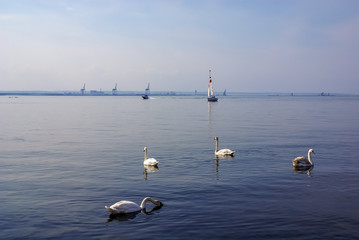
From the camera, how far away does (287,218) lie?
19047 mm

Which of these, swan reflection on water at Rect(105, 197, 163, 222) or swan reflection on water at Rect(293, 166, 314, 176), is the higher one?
swan reflection on water at Rect(293, 166, 314, 176)

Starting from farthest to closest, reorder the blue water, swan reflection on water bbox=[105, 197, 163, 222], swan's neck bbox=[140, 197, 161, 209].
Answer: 1. swan's neck bbox=[140, 197, 161, 209]
2. swan reflection on water bbox=[105, 197, 163, 222]
3. the blue water

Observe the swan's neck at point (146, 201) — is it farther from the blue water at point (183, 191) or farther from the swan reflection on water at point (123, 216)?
the blue water at point (183, 191)

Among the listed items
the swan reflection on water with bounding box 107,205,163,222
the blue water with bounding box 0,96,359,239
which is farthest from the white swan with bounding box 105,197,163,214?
the blue water with bounding box 0,96,359,239

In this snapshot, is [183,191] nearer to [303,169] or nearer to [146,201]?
[146,201]

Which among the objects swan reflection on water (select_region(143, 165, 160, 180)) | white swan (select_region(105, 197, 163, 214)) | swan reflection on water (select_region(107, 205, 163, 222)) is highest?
swan reflection on water (select_region(143, 165, 160, 180))

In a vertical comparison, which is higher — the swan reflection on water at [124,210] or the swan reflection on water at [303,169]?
the swan reflection on water at [303,169]

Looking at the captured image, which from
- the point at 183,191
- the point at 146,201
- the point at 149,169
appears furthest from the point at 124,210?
the point at 149,169

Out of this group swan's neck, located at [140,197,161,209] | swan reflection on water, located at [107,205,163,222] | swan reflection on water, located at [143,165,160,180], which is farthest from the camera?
swan reflection on water, located at [143,165,160,180]

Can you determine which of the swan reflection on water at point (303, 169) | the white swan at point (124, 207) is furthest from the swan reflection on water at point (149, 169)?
the swan reflection on water at point (303, 169)

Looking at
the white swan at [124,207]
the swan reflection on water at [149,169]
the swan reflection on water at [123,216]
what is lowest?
the swan reflection on water at [123,216]

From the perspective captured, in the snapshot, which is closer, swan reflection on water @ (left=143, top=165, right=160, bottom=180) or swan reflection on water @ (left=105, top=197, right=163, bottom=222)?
swan reflection on water @ (left=105, top=197, right=163, bottom=222)

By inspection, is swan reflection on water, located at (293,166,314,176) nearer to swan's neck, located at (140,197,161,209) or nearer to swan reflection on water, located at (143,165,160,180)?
swan reflection on water, located at (143,165,160,180)

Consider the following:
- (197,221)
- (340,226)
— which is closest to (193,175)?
(197,221)
